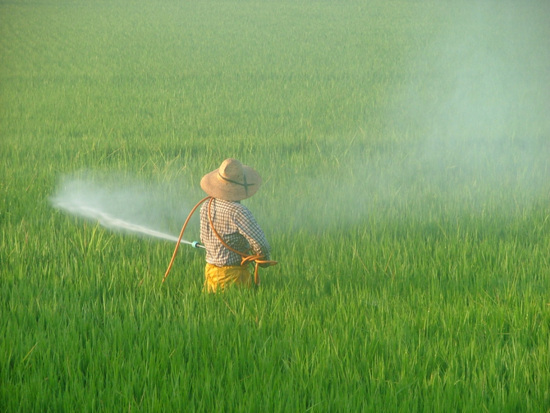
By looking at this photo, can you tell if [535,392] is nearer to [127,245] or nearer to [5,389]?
[5,389]

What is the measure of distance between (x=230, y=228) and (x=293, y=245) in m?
0.94

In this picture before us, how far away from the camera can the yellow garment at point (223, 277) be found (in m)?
3.54

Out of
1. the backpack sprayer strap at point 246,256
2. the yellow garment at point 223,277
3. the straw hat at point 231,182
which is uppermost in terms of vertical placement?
the straw hat at point 231,182

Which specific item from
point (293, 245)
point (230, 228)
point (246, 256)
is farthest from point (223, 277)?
point (293, 245)

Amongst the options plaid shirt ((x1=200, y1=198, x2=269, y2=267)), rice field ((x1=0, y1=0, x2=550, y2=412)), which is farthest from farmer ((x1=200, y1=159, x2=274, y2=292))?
rice field ((x1=0, y1=0, x2=550, y2=412))

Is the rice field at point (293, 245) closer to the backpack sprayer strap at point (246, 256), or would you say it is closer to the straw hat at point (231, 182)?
the backpack sprayer strap at point (246, 256)

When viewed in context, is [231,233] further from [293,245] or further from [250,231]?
[293,245]

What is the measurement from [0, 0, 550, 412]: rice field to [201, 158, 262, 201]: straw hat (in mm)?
Answer: 509

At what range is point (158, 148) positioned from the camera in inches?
286

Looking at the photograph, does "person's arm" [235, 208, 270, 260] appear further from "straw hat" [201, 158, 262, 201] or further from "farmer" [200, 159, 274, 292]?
"straw hat" [201, 158, 262, 201]

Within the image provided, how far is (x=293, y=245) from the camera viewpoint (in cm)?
434

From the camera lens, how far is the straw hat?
3453 millimetres

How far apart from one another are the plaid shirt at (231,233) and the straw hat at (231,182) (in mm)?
51

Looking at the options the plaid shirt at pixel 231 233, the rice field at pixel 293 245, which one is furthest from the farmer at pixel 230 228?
the rice field at pixel 293 245
